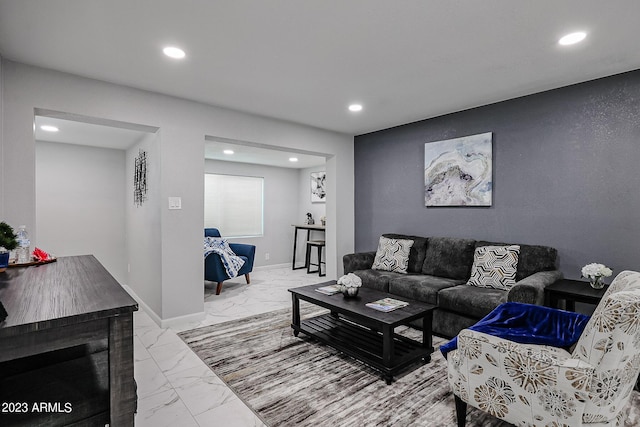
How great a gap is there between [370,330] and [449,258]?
1.31m

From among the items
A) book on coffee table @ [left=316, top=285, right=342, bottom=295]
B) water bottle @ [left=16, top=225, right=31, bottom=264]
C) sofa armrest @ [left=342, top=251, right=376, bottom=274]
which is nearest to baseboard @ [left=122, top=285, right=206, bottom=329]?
book on coffee table @ [left=316, top=285, right=342, bottom=295]

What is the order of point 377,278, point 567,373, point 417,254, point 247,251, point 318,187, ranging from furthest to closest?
1. point 318,187
2. point 247,251
3. point 417,254
4. point 377,278
5. point 567,373

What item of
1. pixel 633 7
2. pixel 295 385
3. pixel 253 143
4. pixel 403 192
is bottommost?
pixel 295 385

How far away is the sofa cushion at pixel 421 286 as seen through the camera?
3209 millimetres

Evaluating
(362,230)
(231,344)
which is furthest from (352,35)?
(362,230)

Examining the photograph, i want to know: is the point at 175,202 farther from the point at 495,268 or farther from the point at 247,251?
the point at 495,268

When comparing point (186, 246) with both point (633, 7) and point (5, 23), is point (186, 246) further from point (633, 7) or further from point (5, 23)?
point (633, 7)

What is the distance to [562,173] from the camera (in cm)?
311

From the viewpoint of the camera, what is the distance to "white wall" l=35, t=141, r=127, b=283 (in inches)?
185

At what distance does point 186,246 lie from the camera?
3.48m

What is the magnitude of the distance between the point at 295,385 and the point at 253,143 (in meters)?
2.70

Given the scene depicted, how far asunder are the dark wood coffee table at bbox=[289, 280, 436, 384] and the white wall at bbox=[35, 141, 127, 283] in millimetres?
3677

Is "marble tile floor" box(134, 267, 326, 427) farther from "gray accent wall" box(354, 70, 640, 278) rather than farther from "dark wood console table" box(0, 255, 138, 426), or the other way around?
"gray accent wall" box(354, 70, 640, 278)

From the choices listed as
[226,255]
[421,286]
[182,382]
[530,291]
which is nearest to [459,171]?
[421,286]
